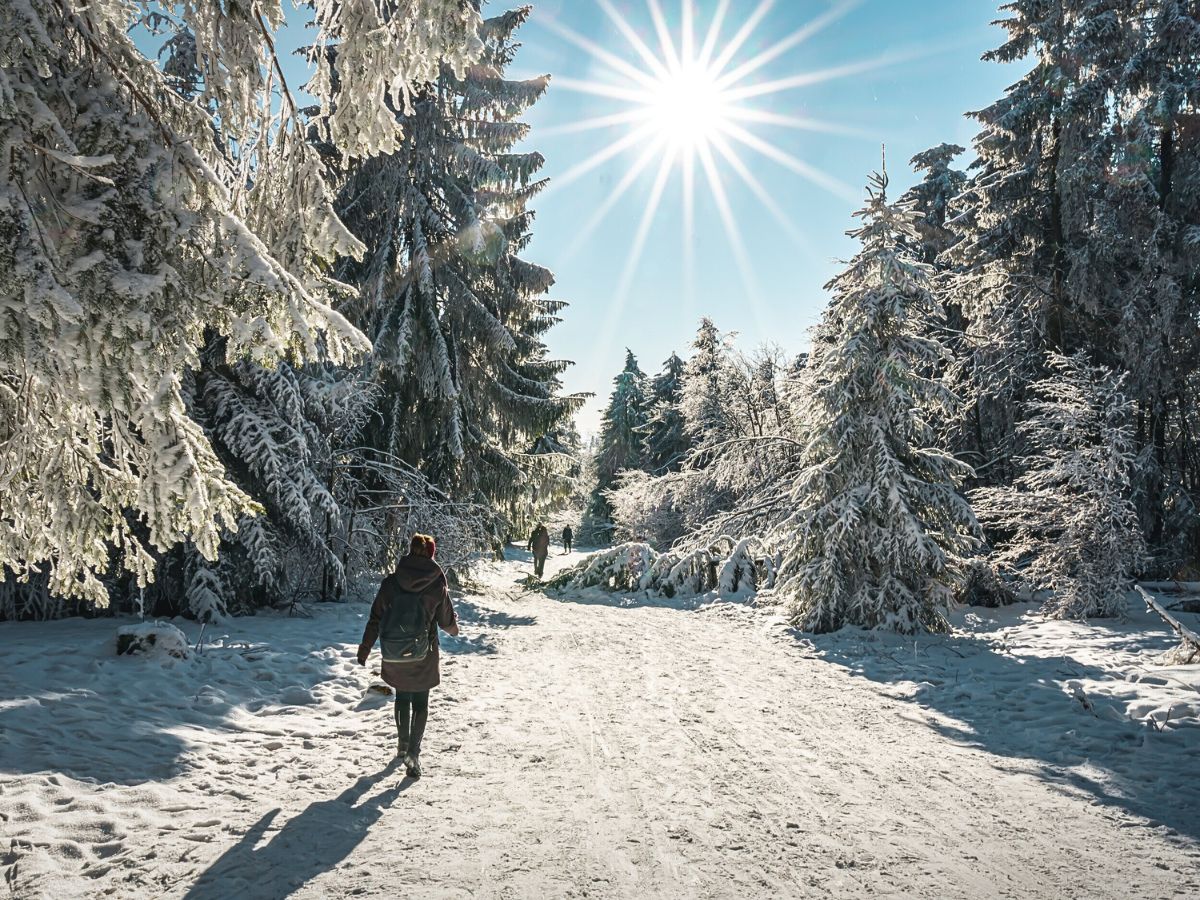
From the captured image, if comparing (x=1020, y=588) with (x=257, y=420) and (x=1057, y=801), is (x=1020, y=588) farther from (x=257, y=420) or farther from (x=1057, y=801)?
(x=257, y=420)

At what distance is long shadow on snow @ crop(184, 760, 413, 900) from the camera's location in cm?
337

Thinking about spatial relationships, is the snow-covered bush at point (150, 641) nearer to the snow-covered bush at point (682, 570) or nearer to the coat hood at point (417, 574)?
the coat hood at point (417, 574)

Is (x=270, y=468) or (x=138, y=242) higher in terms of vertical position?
(x=138, y=242)

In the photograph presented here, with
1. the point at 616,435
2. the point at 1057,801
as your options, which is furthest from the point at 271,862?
the point at 616,435

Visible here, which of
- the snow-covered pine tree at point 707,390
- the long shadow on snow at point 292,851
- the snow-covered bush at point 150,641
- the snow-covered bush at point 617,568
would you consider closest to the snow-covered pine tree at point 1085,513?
the snow-covered bush at point 617,568

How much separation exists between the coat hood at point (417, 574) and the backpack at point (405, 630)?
0.19 ft

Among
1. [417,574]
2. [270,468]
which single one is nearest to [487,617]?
[270,468]

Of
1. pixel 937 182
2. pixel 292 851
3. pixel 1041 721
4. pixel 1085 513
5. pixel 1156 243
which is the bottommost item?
pixel 292 851

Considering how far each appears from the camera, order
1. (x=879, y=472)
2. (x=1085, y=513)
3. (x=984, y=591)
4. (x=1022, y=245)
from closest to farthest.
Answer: (x=1085, y=513) < (x=879, y=472) < (x=984, y=591) < (x=1022, y=245)

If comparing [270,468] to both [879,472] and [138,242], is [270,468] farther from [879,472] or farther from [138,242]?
[879,472]

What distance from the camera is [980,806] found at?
4512 millimetres

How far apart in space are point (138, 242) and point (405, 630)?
3.38 meters

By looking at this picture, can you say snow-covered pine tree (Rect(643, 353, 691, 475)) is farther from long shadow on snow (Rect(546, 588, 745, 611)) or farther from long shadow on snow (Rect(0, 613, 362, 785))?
long shadow on snow (Rect(0, 613, 362, 785))

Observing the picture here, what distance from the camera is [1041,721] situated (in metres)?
6.14
